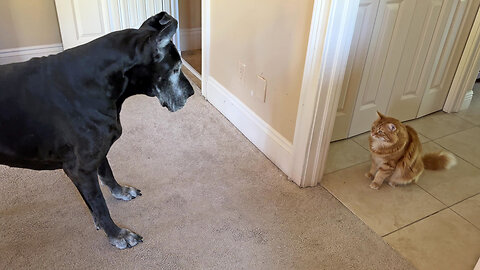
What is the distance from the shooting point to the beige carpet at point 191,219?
1.51 metres

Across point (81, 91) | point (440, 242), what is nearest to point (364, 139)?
point (440, 242)

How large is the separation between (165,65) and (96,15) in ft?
6.41

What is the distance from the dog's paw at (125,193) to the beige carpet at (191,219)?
27 mm

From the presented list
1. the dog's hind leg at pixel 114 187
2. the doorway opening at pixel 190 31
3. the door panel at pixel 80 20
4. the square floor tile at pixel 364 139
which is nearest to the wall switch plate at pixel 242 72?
the square floor tile at pixel 364 139

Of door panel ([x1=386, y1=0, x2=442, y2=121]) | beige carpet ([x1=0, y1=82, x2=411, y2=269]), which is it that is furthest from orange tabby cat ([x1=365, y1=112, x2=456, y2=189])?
door panel ([x1=386, y1=0, x2=442, y2=121])

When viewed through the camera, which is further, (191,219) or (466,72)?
(466,72)

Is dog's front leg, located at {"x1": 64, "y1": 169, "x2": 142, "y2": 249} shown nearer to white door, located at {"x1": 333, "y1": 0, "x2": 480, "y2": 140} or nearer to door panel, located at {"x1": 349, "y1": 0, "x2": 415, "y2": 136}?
white door, located at {"x1": 333, "y1": 0, "x2": 480, "y2": 140}

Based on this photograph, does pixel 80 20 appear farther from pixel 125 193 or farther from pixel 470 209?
pixel 470 209

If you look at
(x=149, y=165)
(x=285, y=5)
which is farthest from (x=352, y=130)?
(x=149, y=165)

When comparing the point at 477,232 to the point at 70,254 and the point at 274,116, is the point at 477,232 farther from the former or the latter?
the point at 70,254

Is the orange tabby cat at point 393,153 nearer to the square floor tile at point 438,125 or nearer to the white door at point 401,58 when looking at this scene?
the white door at point 401,58

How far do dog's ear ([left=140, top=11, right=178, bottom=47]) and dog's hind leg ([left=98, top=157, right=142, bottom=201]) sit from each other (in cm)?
66

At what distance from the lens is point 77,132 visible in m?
1.28

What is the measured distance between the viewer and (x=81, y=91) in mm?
1236
